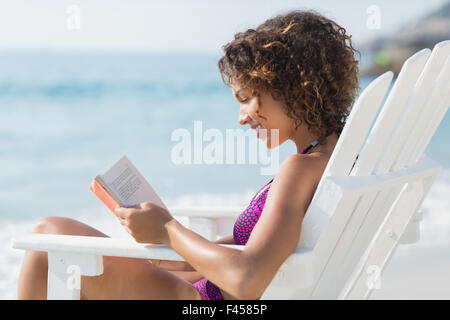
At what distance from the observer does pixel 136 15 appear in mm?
16750

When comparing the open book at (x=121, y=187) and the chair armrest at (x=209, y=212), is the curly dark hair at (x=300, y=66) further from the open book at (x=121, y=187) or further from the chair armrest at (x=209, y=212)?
the chair armrest at (x=209, y=212)

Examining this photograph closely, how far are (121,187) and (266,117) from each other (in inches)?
19.1

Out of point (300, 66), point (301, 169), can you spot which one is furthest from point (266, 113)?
point (301, 169)

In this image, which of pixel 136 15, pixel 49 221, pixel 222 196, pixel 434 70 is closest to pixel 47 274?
pixel 49 221

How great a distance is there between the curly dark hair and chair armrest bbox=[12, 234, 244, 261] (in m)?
0.57

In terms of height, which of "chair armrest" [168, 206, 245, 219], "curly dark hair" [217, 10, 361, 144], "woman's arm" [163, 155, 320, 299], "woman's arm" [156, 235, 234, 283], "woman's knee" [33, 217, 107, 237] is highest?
"curly dark hair" [217, 10, 361, 144]

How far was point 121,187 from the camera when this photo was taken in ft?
5.49

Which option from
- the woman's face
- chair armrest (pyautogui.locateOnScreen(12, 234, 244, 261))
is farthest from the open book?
the woman's face

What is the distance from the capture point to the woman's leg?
174cm

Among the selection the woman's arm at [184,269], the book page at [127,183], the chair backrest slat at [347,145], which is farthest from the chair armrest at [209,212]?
the chair backrest slat at [347,145]

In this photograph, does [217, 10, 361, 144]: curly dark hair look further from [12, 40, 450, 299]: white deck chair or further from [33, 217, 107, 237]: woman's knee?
[33, 217, 107, 237]: woman's knee

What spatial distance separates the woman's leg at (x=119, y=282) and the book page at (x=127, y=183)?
7.7 inches

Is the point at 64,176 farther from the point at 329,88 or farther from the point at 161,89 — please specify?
the point at 329,88

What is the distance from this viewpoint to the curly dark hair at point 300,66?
1.76 meters
